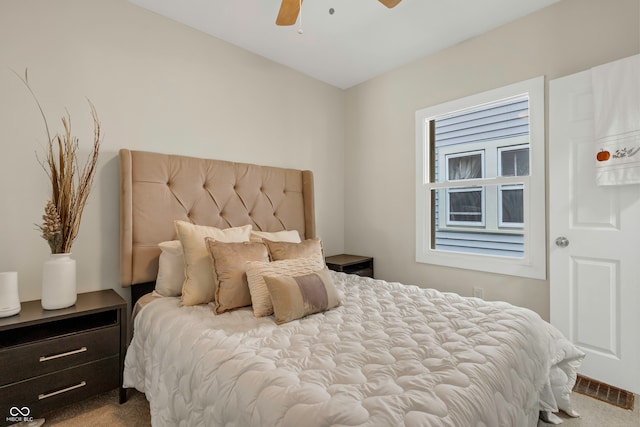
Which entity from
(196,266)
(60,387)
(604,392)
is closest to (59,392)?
(60,387)

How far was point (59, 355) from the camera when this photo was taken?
1.58 metres

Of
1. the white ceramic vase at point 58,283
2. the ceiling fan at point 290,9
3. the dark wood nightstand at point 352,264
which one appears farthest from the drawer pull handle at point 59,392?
the ceiling fan at point 290,9

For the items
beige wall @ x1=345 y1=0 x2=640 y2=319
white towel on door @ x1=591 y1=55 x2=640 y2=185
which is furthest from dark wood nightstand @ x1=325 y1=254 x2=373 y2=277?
white towel on door @ x1=591 y1=55 x2=640 y2=185

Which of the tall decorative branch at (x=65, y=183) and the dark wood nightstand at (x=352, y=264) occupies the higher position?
the tall decorative branch at (x=65, y=183)

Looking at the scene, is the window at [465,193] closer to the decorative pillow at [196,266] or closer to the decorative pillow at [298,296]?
the decorative pillow at [298,296]

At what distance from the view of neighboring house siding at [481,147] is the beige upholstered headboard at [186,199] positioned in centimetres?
141

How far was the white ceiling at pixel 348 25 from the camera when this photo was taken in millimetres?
2207

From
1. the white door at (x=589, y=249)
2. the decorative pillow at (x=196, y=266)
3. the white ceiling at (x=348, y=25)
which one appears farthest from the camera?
the white ceiling at (x=348, y=25)

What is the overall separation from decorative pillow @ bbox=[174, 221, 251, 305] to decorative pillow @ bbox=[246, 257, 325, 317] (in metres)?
0.28

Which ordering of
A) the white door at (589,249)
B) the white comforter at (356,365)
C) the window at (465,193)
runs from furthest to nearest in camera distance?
1. the window at (465,193)
2. the white door at (589,249)
3. the white comforter at (356,365)

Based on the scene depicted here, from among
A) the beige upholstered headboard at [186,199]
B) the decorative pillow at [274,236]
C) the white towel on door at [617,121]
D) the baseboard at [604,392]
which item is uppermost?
the white towel on door at [617,121]

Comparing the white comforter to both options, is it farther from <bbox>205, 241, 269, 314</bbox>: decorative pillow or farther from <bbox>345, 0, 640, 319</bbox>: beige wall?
<bbox>345, 0, 640, 319</bbox>: beige wall

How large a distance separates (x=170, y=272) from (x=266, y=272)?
0.68 metres

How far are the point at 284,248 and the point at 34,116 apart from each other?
168 cm
